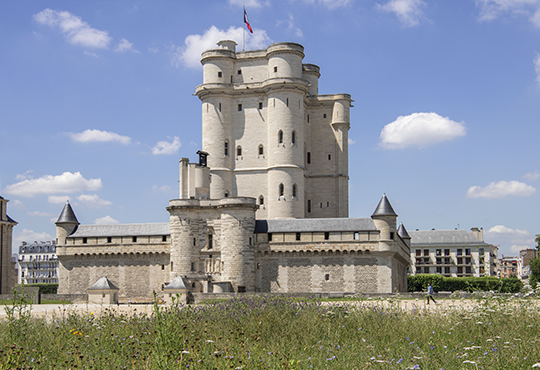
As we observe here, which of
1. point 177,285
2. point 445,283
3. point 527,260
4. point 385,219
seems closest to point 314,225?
→ point 385,219

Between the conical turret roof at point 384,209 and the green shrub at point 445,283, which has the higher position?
the conical turret roof at point 384,209

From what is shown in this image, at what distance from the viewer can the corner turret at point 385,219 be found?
43938mm

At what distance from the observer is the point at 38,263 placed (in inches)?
4774

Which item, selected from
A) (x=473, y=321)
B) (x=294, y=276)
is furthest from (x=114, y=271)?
(x=473, y=321)

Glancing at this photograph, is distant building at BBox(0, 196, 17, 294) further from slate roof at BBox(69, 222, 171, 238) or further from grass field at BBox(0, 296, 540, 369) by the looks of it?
grass field at BBox(0, 296, 540, 369)

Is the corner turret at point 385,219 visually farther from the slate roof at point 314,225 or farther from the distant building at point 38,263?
the distant building at point 38,263

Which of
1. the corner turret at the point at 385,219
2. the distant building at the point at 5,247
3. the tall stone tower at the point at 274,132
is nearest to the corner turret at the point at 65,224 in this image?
the distant building at the point at 5,247

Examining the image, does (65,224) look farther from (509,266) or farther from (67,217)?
(509,266)

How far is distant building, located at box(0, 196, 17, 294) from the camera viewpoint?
1907 inches

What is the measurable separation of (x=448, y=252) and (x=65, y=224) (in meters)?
63.6

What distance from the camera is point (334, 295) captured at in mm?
40188

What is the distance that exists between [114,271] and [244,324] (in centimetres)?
3698

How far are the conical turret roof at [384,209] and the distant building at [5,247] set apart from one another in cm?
3096

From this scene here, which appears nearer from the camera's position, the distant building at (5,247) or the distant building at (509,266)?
Answer: the distant building at (5,247)
